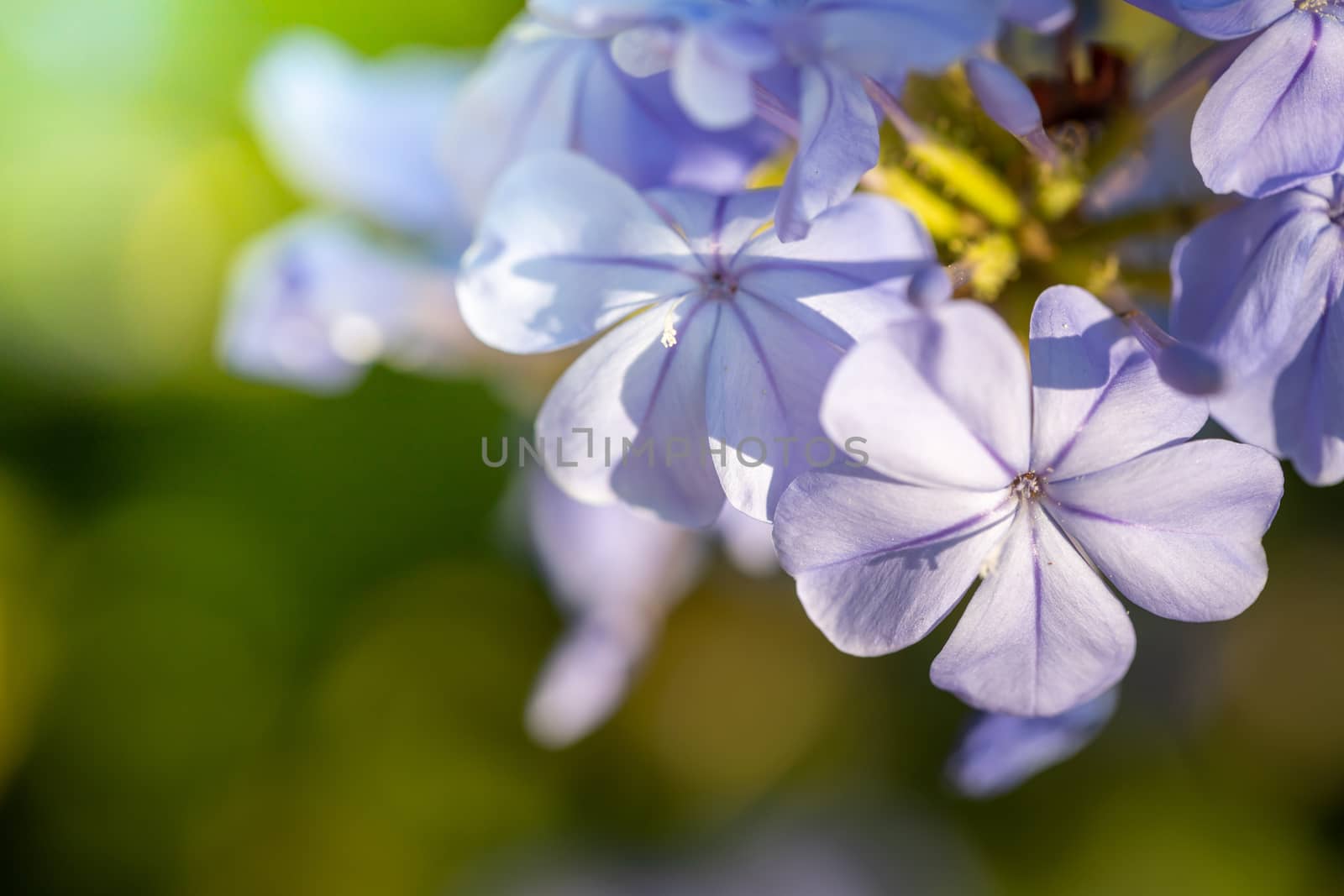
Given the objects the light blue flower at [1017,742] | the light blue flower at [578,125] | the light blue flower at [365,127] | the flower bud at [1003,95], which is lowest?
the light blue flower at [1017,742]

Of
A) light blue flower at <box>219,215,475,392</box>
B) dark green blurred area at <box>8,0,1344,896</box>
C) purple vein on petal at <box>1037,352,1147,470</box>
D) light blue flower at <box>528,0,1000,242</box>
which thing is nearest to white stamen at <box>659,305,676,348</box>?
light blue flower at <box>528,0,1000,242</box>

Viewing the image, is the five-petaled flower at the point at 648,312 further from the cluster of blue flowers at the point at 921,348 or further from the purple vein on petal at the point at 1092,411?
the purple vein on petal at the point at 1092,411

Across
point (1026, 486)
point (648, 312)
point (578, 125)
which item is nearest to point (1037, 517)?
point (1026, 486)

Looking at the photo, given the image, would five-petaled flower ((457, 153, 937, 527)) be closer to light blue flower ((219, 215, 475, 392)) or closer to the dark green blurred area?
light blue flower ((219, 215, 475, 392))

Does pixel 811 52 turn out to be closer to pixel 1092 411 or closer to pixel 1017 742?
pixel 1092 411

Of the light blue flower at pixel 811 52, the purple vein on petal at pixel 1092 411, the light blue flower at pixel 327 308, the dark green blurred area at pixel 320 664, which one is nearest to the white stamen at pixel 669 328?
the light blue flower at pixel 811 52

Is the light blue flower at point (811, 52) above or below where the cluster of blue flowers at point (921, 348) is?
above

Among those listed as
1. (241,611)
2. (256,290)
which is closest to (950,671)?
(256,290)
